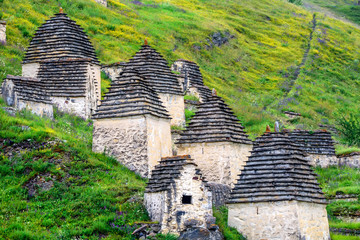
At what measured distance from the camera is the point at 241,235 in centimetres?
2147

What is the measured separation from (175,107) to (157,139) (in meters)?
8.53

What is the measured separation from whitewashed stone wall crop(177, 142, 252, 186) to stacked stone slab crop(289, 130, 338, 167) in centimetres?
874

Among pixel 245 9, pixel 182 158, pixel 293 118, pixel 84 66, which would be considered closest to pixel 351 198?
pixel 182 158

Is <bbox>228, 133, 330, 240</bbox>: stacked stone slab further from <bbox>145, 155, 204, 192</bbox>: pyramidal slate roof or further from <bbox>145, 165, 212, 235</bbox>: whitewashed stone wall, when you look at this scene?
<bbox>145, 155, 204, 192</bbox>: pyramidal slate roof

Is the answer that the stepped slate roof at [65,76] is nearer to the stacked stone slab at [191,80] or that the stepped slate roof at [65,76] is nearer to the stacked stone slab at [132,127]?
the stacked stone slab at [132,127]

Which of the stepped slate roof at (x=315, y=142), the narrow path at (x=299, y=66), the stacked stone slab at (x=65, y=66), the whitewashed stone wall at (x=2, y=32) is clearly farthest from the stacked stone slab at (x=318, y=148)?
the narrow path at (x=299, y=66)

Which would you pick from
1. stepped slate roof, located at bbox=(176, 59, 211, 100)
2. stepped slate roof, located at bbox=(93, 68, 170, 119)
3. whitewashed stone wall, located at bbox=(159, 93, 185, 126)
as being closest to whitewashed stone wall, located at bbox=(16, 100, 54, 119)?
stepped slate roof, located at bbox=(93, 68, 170, 119)

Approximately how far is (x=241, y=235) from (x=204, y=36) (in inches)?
1965

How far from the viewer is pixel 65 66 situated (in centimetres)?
3312

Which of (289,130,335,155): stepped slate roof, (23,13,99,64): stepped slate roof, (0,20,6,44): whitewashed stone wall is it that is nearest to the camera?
(23,13,99,64): stepped slate roof

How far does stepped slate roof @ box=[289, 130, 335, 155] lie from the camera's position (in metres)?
35.2

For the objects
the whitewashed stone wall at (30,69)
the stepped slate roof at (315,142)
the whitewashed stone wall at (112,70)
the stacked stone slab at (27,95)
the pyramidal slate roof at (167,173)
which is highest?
the whitewashed stone wall at (112,70)

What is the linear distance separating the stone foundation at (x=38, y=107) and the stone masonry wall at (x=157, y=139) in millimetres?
5742

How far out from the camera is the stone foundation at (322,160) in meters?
35.0
